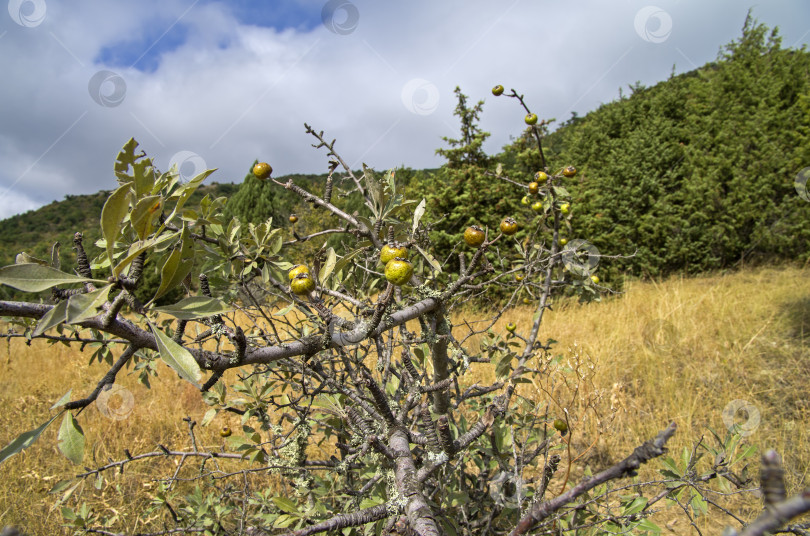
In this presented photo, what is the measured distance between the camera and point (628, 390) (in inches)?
147

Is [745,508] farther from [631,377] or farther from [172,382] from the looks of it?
[172,382]

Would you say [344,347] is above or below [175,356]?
below

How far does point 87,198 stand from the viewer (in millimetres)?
42375

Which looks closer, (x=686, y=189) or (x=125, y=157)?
(x=125, y=157)

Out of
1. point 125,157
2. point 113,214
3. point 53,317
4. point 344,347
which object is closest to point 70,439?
point 53,317

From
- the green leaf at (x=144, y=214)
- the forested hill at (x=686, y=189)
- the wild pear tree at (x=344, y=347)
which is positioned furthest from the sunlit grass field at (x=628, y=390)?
the forested hill at (x=686, y=189)

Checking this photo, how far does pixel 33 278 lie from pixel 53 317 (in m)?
0.09

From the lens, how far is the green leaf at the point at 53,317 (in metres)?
0.47

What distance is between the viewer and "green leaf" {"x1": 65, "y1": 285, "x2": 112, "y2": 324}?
0.48 metres

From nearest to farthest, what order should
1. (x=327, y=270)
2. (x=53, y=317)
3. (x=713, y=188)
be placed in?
(x=53, y=317) → (x=327, y=270) → (x=713, y=188)

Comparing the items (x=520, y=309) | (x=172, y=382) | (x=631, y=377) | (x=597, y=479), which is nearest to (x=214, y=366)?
(x=597, y=479)

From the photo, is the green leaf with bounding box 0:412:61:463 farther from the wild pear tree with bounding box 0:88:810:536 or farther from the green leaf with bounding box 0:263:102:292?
the green leaf with bounding box 0:263:102:292

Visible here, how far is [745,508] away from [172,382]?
5104 mm

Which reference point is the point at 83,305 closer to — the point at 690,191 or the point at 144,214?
the point at 144,214
